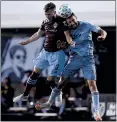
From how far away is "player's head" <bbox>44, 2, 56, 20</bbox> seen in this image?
12.6 m

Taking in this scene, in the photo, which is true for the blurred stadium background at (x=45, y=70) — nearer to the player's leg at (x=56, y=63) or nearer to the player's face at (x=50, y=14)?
the player's leg at (x=56, y=63)

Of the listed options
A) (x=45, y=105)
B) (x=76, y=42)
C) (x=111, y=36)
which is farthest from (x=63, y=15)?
(x=111, y=36)

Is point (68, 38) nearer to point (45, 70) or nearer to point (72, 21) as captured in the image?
point (72, 21)

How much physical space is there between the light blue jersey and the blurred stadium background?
834cm

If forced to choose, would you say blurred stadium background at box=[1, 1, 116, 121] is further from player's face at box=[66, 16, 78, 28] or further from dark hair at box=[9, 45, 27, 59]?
player's face at box=[66, 16, 78, 28]

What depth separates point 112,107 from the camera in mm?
21719

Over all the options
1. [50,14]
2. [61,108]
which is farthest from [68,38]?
[61,108]

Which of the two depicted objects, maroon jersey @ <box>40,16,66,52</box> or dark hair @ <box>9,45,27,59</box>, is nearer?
maroon jersey @ <box>40,16,66,52</box>

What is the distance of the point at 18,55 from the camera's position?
21.9 m

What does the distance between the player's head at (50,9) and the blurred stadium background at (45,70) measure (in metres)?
8.48

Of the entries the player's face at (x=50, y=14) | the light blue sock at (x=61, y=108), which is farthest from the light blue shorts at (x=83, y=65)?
the light blue sock at (x=61, y=108)

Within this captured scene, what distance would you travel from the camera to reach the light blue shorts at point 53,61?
13.1 metres

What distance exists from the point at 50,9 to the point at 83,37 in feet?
2.83

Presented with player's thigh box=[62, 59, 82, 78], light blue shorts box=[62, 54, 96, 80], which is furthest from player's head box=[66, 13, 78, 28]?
player's thigh box=[62, 59, 82, 78]
